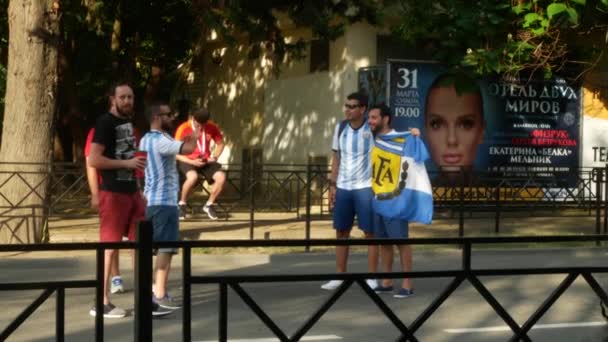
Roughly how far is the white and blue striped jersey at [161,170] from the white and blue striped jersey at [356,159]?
199cm

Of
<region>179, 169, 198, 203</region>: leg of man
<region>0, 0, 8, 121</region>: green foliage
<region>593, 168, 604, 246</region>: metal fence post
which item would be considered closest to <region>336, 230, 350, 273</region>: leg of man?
<region>179, 169, 198, 203</region>: leg of man

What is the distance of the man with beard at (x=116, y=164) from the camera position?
9883 millimetres

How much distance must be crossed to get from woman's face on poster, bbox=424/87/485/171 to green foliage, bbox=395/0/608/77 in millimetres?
1650

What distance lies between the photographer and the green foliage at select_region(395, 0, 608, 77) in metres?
16.8

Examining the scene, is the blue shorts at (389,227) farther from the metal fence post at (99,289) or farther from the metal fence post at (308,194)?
the metal fence post at (99,289)

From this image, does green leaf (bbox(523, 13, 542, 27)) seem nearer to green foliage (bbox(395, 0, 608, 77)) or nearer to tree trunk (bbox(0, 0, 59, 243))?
green foliage (bbox(395, 0, 608, 77))

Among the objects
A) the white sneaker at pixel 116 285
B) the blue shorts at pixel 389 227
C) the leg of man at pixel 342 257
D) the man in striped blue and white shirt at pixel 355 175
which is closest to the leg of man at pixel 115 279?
the white sneaker at pixel 116 285

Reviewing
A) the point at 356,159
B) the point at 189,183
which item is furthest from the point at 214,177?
the point at 356,159

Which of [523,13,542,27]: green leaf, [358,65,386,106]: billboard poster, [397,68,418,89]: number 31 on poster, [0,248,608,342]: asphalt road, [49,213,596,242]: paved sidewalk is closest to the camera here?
[0,248,608,342]: asphalt road

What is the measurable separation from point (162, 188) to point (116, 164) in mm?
436

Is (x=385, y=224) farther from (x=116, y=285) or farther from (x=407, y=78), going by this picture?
(x=407, y=78)

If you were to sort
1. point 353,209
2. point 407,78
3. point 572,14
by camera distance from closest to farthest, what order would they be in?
point 353,209, point 572,14, point 407,78

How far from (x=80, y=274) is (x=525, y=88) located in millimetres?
13139

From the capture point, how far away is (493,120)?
23.9 meters
